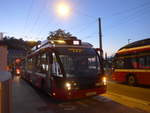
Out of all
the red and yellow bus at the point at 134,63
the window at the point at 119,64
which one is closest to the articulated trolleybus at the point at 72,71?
the red and yellow bus at the point at 134,63

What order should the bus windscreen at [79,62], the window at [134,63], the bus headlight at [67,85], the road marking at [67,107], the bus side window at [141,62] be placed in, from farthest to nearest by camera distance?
the window at [134,63], the bus side window at [141,62], the bus windscreen at [79,62], the bus headlight at [67,85], the road marking at [67,107]

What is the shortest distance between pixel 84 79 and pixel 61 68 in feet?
3.49

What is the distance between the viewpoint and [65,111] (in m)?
7.27

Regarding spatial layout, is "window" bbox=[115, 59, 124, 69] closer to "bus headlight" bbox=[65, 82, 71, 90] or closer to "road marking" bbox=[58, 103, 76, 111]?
"road marking" bbox=[58, 103, 76, 111]

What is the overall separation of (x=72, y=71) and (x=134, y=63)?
6241 millimetres

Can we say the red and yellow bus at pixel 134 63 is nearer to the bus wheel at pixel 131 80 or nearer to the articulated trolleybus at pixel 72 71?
the bus wheel at pixel 131 80

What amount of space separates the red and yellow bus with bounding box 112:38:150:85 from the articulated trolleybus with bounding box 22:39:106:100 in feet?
13.9

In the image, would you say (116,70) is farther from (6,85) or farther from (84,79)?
(6,85)

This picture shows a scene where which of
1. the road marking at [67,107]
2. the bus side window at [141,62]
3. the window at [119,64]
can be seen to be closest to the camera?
the road marking at [67,107]

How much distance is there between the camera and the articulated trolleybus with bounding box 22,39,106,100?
7973 millimetres

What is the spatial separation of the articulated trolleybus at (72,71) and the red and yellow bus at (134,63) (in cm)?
422

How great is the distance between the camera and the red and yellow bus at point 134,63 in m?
12.0

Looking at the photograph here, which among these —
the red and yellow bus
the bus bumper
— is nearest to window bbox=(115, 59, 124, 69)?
the red and yellow bus

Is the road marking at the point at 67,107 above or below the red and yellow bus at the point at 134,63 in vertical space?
below
